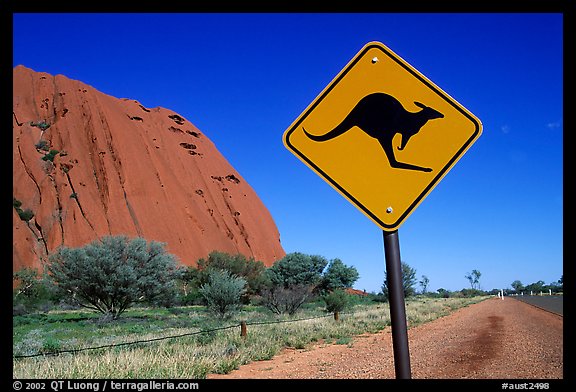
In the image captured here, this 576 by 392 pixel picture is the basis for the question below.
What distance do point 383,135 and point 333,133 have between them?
239mm

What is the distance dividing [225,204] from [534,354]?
8441cm

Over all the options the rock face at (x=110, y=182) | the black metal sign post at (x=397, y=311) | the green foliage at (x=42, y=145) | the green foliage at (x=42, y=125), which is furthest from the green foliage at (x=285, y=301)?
the green foliage at (x=42, y=125)

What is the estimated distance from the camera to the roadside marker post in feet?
6.40

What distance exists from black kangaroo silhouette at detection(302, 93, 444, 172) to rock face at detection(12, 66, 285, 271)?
2428 inches

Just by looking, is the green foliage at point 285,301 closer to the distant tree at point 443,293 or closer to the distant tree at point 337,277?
the distant tree at point 337,277

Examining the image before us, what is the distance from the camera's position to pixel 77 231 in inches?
2495

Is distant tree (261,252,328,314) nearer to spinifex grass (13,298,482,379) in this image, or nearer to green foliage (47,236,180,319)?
green foliage (47,236,180,319)

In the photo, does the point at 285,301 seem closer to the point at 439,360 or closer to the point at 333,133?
the point at 439,360

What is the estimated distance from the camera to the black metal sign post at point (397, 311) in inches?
→ 71.5

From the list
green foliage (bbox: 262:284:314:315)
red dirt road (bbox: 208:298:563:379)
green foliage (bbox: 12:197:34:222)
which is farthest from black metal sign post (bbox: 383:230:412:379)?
green foliage (bbox: 12:197:34:222)

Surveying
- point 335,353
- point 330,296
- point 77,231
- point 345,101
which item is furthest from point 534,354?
point 77,231
